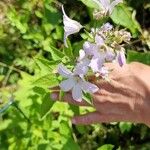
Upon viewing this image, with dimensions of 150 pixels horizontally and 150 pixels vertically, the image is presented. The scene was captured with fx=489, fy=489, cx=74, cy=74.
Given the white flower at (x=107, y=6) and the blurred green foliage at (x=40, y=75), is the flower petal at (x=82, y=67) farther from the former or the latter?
the blurred green foliage at (x=40, y=75)

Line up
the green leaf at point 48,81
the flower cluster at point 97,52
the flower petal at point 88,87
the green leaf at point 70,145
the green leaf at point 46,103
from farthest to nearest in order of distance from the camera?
the green leaf at point 70,145 < the green leaf at point 46,103 < the green leaf at point 48,81 < the flower petal at point 88,87 < the flower cluster at point 97,52

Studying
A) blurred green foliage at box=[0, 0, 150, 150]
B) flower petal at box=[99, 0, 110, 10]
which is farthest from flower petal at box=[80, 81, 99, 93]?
blurred green foliage at box=[0, 0, 150, 150]

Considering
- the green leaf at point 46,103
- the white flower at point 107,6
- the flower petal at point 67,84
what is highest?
the white flower at point 107,6

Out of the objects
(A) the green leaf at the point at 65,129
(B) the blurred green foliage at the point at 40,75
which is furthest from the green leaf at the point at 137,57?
(A) the green leaf at the point at 65,129

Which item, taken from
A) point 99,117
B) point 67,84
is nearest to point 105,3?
point 67,84

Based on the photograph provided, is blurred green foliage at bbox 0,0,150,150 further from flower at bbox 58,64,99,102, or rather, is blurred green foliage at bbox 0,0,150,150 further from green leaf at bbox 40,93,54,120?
flower at bbox 58,64,99,102

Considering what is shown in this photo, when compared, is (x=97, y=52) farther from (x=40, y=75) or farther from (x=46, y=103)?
(x=40, y=75)

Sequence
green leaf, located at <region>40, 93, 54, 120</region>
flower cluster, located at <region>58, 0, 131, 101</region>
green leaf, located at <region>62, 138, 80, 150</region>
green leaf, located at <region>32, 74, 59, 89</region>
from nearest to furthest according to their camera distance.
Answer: flower cluster, located at <region>58, 0, 131, 101</region>
green leaf, located at <region>32, 74, 59, 89</region>
green leaf, located at <region>40, 93, 54, 120</region>
green leaf, located at <region>62, 138, 80, 150</region>
